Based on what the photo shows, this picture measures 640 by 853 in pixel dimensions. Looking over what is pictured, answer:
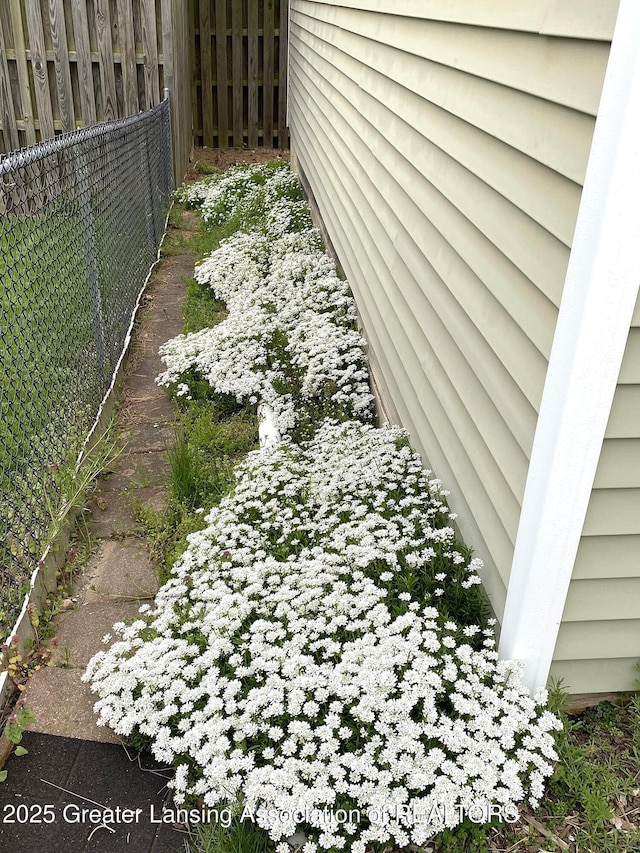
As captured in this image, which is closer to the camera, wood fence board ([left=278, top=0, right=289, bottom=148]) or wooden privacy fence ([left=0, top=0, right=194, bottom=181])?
Result: wooden privacy fence ([left=0, top=0, right=194, bottom=181])

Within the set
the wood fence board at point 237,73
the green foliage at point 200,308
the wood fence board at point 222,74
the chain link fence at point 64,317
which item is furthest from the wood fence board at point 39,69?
the wood fence board at point 237,73

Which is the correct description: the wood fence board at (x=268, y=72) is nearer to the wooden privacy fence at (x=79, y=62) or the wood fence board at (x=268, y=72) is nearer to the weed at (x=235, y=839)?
the wooden privacy fence at (x=79, y=62)

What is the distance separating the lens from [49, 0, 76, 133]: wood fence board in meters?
8.03

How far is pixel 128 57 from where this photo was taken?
8.26 m

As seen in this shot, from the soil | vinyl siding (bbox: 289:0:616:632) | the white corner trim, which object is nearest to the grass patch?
vinyl siding (bbox: 289:0:616:632)

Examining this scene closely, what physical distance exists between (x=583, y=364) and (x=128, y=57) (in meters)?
8.13

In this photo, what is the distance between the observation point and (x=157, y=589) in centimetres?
321

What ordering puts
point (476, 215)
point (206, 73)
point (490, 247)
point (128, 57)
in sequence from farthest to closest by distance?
point (206, 73)
point (128, 57)
point (476, 215)
point (490, 247)

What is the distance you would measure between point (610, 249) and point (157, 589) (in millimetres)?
2361

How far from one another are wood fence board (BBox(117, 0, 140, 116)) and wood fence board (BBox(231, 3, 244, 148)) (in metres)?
3.70

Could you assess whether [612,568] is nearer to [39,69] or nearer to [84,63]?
[84,63]

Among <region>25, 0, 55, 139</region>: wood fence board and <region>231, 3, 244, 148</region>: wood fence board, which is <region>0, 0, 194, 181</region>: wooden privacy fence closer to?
<region>25, 0, 55, 139</region>: wood fence board

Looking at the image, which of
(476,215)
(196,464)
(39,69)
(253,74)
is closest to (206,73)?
(253,74)

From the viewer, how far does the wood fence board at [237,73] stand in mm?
11258
